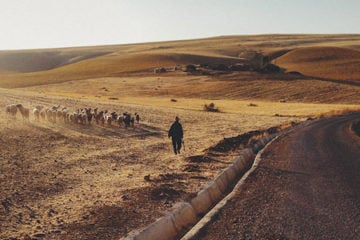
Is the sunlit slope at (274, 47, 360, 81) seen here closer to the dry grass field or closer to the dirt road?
the dry grass field

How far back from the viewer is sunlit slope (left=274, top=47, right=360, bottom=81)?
9306 cm

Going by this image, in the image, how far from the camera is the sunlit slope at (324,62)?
93062 mm

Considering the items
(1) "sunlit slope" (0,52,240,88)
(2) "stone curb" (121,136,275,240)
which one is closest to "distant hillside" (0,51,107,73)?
(1) "sunlit slope" (0,52,240,88)

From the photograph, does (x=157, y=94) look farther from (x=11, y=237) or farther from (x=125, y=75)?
(x=11, y=237)

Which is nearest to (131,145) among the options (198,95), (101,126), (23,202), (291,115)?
(101,126)

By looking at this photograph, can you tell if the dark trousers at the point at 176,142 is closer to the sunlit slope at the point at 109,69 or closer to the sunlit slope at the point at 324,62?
the sunlit slope at the point at 324,62

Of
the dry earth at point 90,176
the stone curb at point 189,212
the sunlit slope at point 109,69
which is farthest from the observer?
the sunlit slope at point 109,69

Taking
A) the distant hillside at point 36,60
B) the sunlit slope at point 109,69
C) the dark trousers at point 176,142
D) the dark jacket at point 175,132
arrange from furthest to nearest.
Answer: the distant hillside at point 36,60 → the sunlit slope at point 109,69 → the dark jacket at point 175,132 → the dark trousers at point 176,142

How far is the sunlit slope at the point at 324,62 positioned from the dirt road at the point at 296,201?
72.5m

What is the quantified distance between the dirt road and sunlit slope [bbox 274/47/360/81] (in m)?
72.5

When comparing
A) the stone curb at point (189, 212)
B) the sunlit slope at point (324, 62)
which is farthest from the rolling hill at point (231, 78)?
the stone curb at point (189, 212)

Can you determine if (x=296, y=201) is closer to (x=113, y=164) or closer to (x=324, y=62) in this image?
(x=113, y=164)

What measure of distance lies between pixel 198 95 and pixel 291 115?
24364 mm

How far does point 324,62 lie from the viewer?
110 m
